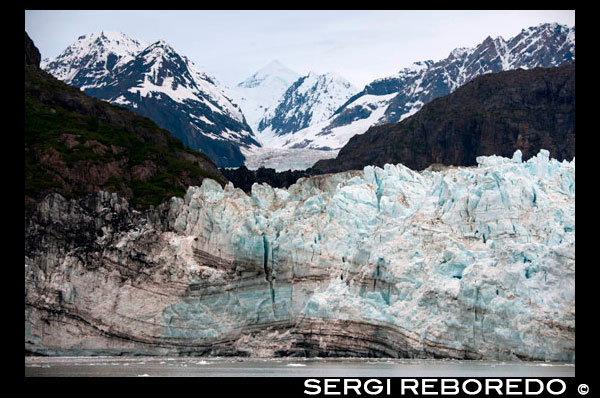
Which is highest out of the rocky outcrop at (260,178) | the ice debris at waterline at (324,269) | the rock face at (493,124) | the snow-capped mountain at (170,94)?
the snow-capped mountain at (170,94)

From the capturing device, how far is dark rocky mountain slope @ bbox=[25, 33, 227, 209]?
70250 mm

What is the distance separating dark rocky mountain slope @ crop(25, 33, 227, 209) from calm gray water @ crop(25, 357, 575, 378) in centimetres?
1636

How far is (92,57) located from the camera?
604 ft

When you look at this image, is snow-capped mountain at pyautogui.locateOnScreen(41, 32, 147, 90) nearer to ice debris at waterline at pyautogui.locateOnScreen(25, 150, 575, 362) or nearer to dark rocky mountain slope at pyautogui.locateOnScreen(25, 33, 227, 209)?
dark rocky mountain slope at pyautogui.locateOnScreen(25, 33, 227, 209)

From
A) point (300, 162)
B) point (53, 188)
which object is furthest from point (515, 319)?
point (300, 162)

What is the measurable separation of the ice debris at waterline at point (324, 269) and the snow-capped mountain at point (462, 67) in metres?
108

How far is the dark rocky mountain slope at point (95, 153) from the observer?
7025cm

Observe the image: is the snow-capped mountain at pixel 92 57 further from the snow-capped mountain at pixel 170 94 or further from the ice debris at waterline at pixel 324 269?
the ice debris at waterline at pixel 324 269

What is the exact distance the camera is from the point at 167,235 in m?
60.4

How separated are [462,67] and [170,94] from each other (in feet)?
161

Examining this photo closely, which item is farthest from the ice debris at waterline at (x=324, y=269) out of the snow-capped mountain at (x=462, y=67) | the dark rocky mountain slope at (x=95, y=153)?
the snow-capped mountain at (x=462, y=67)

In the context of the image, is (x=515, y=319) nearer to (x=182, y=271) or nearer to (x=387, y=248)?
(x=387, y=248)

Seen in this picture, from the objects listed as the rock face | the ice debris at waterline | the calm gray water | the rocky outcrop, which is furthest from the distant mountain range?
the calm gray water

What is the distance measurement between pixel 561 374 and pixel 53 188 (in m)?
36.0
